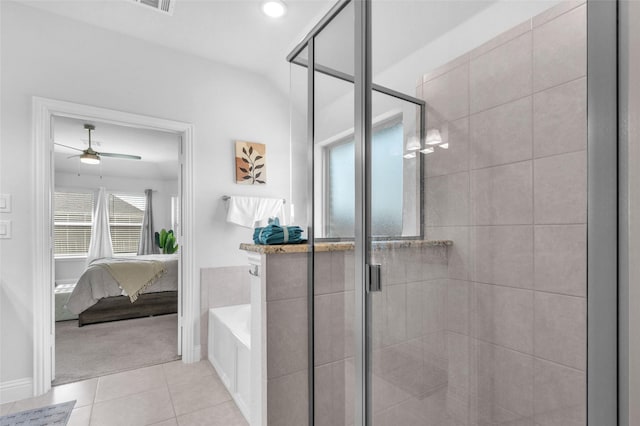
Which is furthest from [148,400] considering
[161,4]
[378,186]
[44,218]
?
[161,4]

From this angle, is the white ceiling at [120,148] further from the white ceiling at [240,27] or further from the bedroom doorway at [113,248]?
the white ceiling at [240,27]

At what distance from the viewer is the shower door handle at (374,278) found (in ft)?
3.62

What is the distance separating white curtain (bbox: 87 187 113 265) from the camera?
599cm

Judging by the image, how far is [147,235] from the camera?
672 cm

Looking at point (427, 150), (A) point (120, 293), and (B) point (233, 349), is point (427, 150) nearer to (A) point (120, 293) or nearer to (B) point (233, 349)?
(B) point (233, 349)

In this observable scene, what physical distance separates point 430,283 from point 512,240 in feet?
0.89

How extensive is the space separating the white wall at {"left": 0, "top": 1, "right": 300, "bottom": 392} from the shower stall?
1781 mm

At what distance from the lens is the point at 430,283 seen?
92 centimetres

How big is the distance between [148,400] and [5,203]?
161cm

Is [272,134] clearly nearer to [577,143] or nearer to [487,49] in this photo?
[487,49]

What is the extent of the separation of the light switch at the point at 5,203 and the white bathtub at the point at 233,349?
5.13 ft

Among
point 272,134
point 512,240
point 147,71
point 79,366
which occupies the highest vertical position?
point 147,71

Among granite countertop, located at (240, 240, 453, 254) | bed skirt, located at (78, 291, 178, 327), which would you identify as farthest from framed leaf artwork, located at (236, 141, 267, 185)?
bed skirt, located at (78, 291, 178, 327)

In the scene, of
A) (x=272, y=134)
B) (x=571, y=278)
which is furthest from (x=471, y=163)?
(x=272, y=134)
